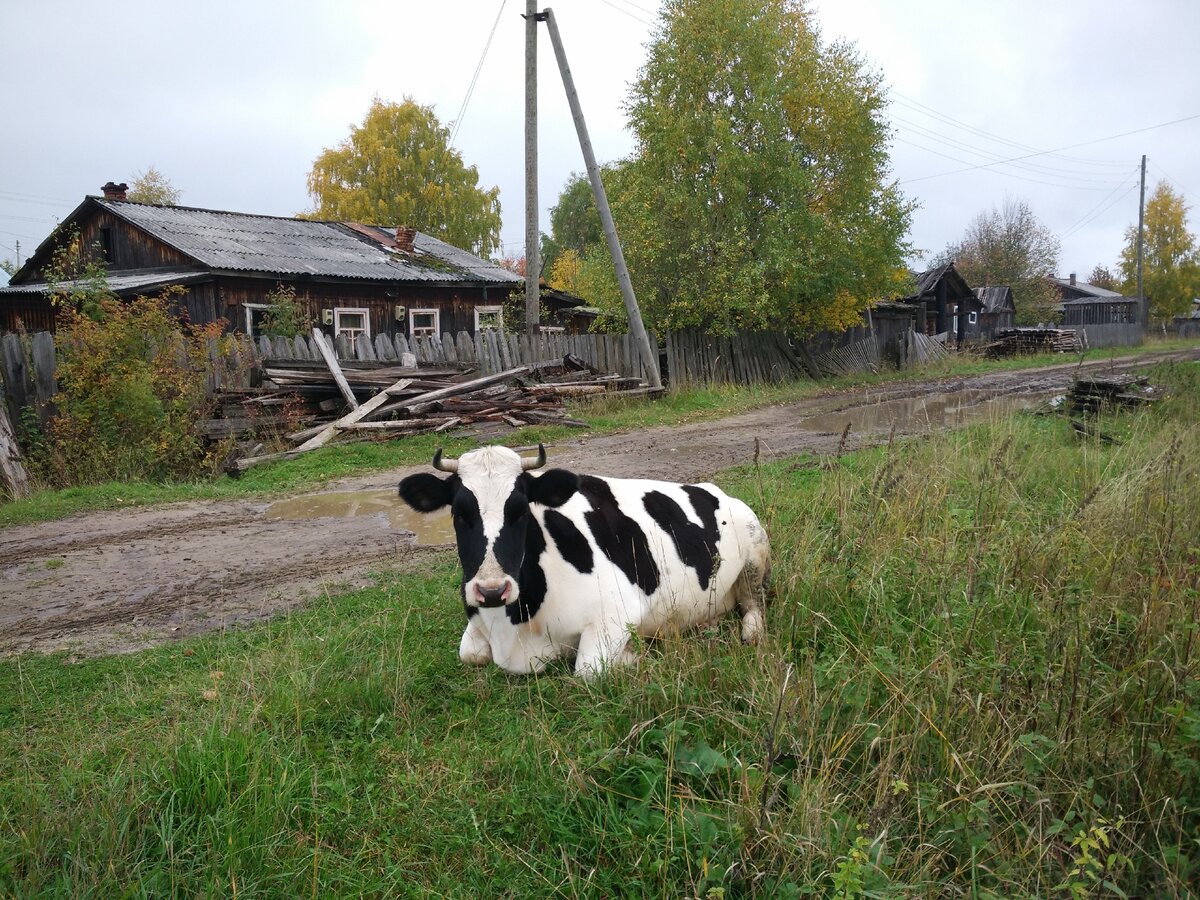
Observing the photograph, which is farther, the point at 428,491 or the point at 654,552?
the point at 654,552

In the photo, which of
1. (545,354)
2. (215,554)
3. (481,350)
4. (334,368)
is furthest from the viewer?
(545,354)

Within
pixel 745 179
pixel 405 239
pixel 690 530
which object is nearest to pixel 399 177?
pixel 405 239

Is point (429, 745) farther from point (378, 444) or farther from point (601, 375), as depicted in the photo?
point (601, 375)

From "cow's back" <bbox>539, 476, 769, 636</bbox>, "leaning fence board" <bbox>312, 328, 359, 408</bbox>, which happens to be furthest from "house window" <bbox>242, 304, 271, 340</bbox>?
"cow's back" <bbox>539, 476, 769, 636</bbox>

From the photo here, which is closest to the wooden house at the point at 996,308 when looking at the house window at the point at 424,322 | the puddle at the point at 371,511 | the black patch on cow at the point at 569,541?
the house window at the point at 424,322

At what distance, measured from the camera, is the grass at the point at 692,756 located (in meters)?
2.64

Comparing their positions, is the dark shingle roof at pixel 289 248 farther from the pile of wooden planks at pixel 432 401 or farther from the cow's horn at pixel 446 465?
the cow's horn at pixel 446 465

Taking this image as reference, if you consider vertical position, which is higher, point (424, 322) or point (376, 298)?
point (376, 298)

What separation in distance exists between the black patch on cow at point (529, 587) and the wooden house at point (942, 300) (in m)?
32.6

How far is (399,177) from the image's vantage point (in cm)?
4206

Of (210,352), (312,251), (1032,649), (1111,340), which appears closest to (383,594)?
(1032,649)

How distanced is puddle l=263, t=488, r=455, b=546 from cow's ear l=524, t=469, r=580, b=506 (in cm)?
325

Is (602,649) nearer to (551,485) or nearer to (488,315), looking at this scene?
(551,485)

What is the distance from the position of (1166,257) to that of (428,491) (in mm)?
59733
